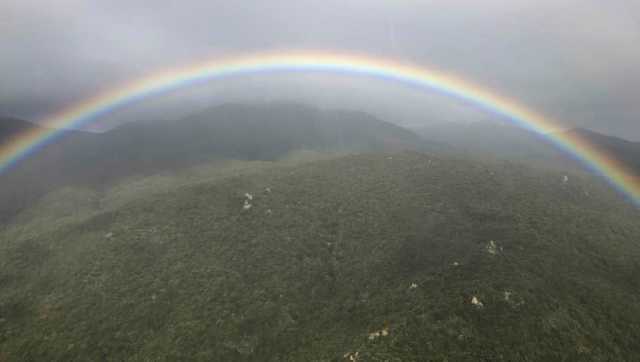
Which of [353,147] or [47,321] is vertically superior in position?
[47,321]

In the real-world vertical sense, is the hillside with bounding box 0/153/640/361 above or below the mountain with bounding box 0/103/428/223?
above

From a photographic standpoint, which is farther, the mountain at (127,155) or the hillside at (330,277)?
the mountain at (127,155)

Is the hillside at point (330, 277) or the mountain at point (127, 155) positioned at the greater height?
the hillside at point (330, 277)

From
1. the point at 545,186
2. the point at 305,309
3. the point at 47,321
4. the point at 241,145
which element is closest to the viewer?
the point at 47,321

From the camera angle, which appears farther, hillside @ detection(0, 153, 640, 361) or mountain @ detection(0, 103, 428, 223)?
mountain @ detection(0, 103, 428, 223)

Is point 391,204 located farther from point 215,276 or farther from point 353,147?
point 353,147

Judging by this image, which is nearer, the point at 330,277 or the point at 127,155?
the point at 330,277

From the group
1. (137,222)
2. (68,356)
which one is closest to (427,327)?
(68,356)

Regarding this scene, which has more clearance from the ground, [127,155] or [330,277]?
[330,277]
